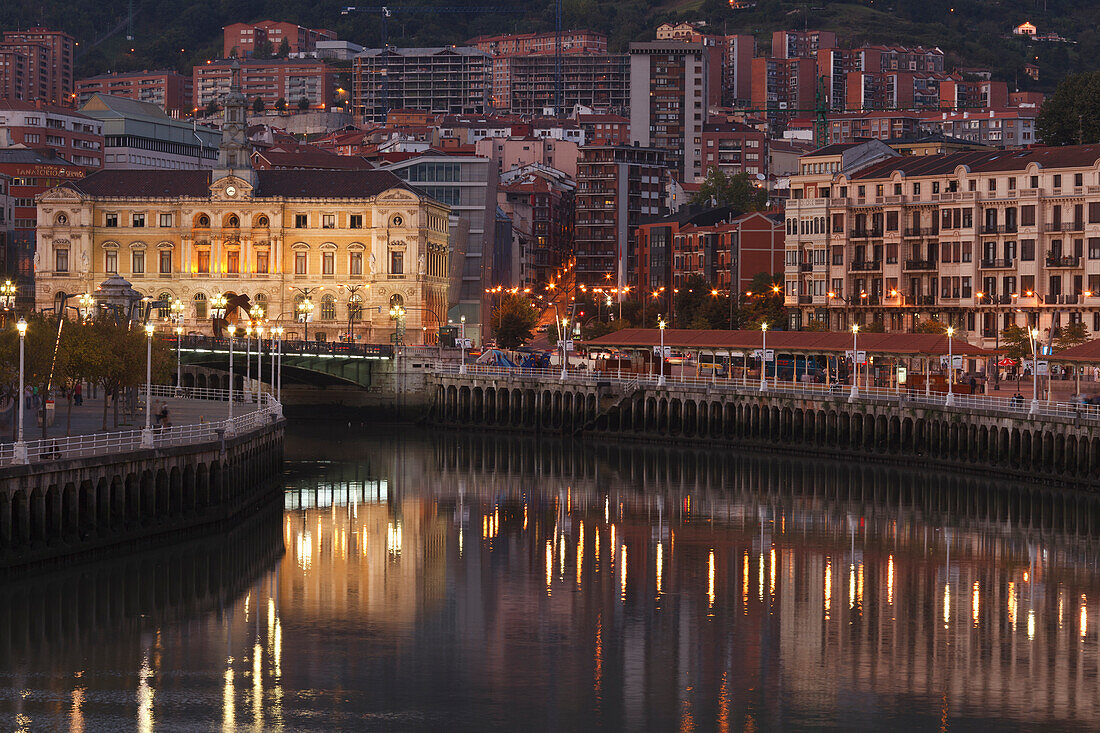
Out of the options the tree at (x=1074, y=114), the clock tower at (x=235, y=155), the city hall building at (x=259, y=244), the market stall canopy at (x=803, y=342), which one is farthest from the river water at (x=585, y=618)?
the clock tower at (x=235, y=155)

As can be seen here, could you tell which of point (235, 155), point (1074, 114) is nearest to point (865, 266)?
point (1074, 114)

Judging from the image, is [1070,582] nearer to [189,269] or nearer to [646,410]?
[646,410]

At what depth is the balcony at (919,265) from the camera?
430ft

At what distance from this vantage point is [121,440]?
2373 inches

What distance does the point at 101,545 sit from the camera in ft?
189

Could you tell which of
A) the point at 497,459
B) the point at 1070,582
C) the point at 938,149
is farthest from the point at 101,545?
the point at 938,149

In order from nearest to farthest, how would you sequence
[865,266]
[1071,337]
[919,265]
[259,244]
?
[1071,337] → [919,265] → [865,266] → [259,244]

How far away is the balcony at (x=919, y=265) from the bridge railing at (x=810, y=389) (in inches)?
796

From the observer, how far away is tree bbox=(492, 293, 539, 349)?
15938 centimetres

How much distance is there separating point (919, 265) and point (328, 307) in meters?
51.4

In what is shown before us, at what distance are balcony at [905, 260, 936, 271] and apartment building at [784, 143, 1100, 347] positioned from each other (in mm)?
71

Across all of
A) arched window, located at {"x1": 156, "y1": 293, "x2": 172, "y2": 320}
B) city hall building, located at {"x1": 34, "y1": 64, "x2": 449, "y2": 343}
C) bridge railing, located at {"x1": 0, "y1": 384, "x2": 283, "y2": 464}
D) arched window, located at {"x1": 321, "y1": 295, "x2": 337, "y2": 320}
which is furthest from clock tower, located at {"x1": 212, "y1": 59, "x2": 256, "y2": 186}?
bridge railing, located at {"x1": 0, "y1": 384, "x2": 283, "y2": 464}

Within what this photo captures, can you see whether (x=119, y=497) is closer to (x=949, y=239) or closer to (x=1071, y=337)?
(x=1071, y=337)

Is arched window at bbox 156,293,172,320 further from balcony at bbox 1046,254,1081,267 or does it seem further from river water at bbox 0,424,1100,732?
river water at bbox 0,424,1100,732
